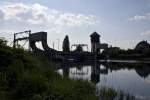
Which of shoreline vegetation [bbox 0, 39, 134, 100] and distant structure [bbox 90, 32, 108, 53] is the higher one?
distant structure [bbox 90, 32, 108, 53]

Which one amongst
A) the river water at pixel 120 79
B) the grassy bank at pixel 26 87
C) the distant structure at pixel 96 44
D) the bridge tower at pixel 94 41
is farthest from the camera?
the bridge tower at pixel 94 41

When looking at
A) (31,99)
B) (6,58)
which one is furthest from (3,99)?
(6,58)

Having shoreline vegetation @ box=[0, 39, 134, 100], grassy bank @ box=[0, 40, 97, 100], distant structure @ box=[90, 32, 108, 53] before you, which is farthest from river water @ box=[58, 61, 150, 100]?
distant structure @ box=[90, 32, 108, 53]

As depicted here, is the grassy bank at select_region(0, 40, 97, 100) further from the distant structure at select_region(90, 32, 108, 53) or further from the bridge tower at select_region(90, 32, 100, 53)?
the bridge tower at select_region(90, 32, 100, 53)

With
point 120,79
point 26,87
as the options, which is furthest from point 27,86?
point 120,79

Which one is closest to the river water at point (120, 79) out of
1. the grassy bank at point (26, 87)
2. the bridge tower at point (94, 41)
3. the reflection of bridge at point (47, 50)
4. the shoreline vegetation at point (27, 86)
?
the shoreline vegetation at point (27, 86)

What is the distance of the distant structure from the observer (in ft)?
422

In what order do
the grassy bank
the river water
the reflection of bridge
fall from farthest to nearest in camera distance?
the reflection of bridge, the river water, the grassy bank

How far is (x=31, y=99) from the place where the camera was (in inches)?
514

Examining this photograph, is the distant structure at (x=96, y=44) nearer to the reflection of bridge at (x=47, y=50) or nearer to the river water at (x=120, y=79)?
the reflection of bridge at (x=47, y=50)

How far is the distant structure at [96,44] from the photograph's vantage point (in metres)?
129

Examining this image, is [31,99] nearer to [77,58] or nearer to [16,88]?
[16,88]

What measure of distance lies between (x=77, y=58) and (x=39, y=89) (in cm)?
8373

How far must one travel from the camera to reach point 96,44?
130125 mm
